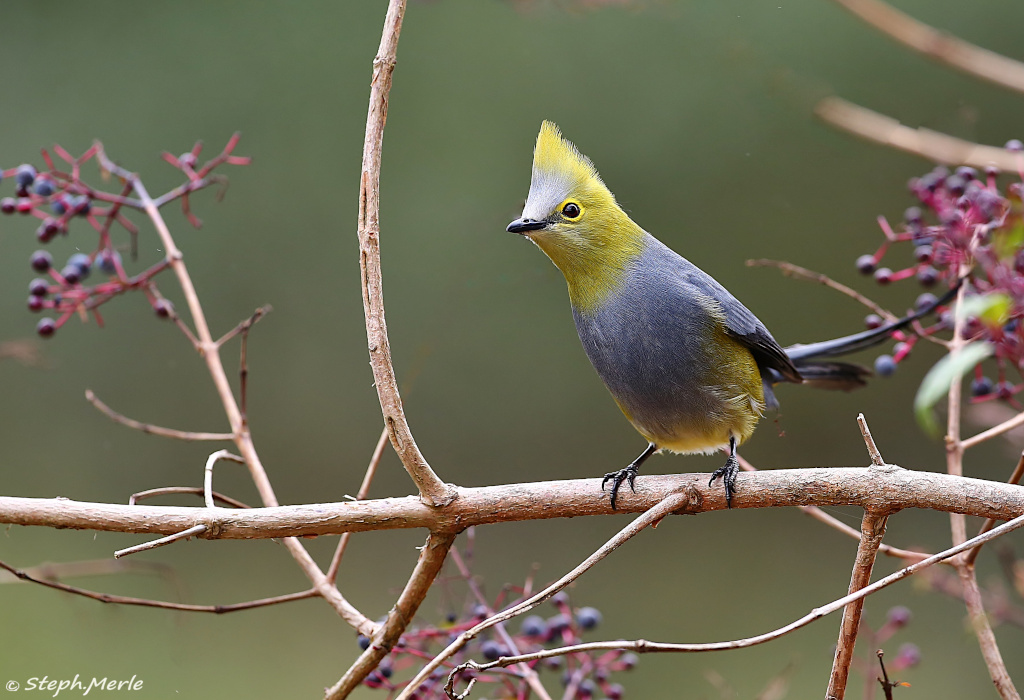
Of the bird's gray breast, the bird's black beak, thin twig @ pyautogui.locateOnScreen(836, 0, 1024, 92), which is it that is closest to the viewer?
thin twig @ pyautogui.locateOnScreen(836, 0, 1024, 92)

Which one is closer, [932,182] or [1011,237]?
[1011,237]

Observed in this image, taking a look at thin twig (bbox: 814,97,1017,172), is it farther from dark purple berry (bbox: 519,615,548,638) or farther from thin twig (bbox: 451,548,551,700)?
dark purple berry (bbox: 519,615,548,638)

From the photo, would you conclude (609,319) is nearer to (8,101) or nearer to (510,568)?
(510,568)

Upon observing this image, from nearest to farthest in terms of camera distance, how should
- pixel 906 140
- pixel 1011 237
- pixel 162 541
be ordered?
pixel 1011 237 < pixel 906 140 < pixel 162 541

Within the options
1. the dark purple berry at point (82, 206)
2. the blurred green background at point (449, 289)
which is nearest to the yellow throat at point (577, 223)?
the dark purple berry at point (82, 206)

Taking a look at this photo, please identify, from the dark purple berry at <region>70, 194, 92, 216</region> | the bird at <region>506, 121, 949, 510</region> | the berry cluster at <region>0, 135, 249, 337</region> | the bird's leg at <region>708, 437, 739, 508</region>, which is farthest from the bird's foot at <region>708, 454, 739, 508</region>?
the dark purple berry at <region>70, 194, 92, 216</region>

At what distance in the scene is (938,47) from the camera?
706mm

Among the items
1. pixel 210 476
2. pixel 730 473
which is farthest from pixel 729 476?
pixel 210 476

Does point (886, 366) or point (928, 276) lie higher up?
point (928, 276)

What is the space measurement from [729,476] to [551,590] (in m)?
0.42

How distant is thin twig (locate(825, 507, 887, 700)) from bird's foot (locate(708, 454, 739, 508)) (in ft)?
0.56

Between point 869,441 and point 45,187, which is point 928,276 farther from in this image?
point 45,187

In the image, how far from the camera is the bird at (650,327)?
147 cm

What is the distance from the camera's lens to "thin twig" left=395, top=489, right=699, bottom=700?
35.1 inches
